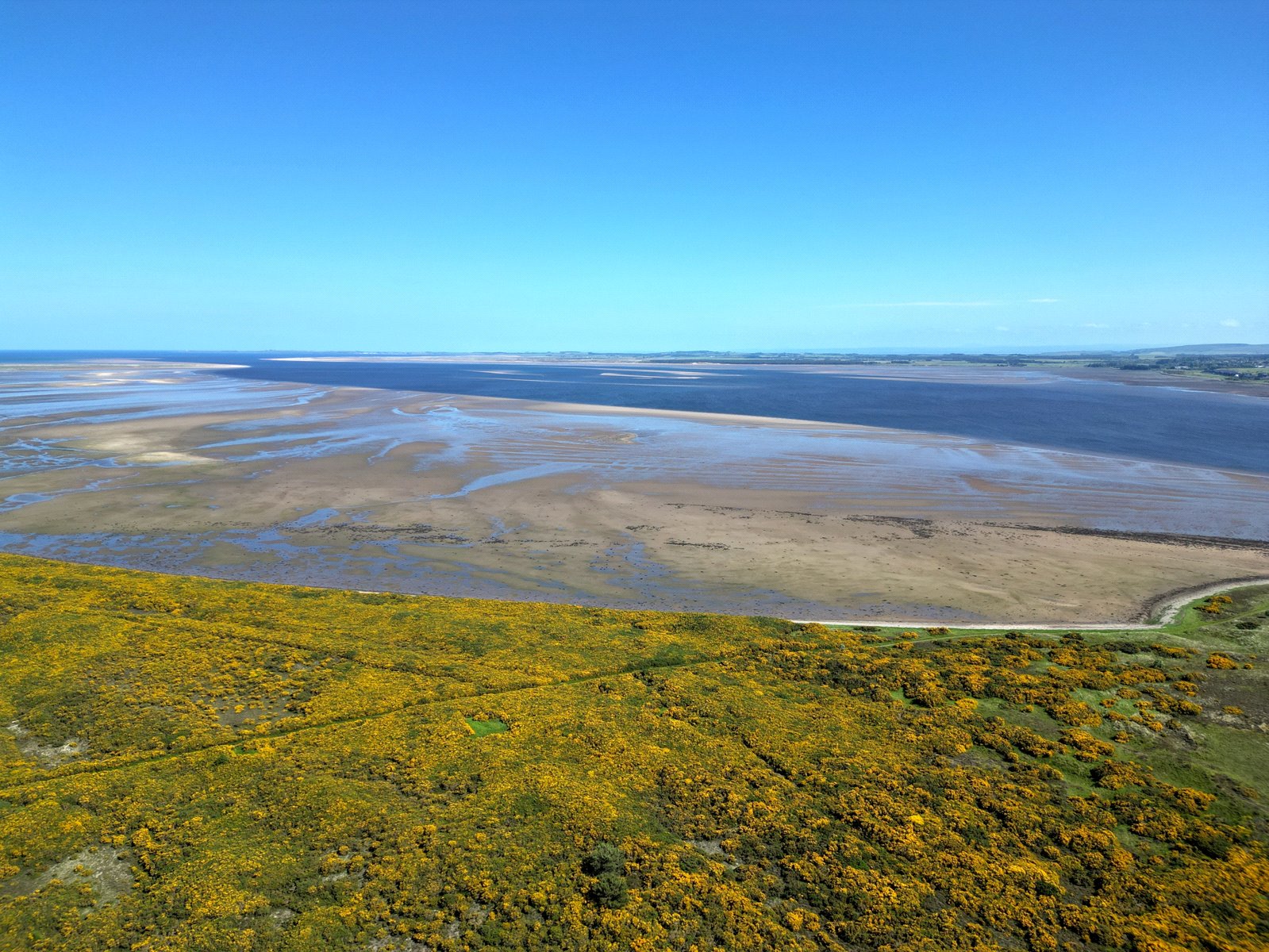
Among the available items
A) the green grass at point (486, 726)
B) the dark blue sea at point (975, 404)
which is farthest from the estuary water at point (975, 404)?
the green grass at point (486, 726)

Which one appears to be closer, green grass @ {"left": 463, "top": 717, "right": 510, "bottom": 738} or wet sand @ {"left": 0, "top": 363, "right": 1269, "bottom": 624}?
green grass @ {"left": 463, "top": 717, "right": 510, "bottom": 738}

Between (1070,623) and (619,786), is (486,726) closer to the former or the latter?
(619,786)

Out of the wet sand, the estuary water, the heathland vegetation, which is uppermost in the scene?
the estuary water

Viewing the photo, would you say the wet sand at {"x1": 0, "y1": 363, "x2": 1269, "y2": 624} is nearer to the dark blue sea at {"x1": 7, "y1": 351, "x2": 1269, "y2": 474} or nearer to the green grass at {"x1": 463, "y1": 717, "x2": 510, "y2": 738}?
the green grass at {"x1": 463, "y1": 717, "x2": 510, "y2": 738}

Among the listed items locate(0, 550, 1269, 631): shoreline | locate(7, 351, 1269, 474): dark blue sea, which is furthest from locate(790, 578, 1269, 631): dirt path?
locate(7, 351, 1269, 474): dark blue sea

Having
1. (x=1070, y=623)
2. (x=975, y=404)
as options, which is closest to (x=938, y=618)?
(x=1070, y=623)

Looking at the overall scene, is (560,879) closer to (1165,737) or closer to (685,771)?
(685,771)

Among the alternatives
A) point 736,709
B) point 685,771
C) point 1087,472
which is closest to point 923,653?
point 736,709

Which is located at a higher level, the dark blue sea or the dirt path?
the dark blue sea
